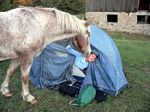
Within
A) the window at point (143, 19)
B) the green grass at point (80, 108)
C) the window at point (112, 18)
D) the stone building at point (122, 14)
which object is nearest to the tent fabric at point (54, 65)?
the green grass at point (80, 108)

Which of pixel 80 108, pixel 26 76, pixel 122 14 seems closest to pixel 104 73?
pixel 80 108

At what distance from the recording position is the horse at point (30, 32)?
525cm

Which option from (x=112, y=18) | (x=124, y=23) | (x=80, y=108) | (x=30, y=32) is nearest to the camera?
(x=30, y=32)

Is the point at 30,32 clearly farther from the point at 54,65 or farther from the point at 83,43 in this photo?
the point at 54,65

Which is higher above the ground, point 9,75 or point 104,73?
point 9,75

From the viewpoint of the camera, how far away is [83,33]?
5.79m

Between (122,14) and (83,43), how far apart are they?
1734 cm

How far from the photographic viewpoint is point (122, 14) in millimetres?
22641

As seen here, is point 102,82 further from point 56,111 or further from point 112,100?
point 56,111

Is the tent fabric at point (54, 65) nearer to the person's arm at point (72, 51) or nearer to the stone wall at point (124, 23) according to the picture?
the person's arm at point (72, 51)

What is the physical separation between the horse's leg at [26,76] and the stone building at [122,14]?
16865 millimetres

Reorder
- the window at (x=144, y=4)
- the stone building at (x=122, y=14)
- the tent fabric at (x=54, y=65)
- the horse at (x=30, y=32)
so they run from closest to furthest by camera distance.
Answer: the horse at (x=30, y=32), the tent fabric at (x=54, y=65), the stone building at (x=122, y=14), the window at (x=144, y=4)

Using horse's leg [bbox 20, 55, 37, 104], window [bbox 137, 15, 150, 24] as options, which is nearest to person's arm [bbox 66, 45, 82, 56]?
horse's leg [bbox 20, 55, 37, 104]

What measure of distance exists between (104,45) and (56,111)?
2.06 meters
